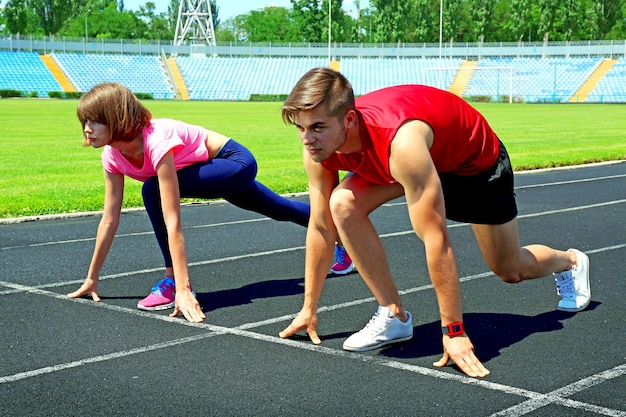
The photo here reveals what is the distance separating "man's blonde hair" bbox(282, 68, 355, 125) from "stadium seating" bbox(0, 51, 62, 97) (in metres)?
68.1

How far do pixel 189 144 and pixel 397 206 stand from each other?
5.42 m

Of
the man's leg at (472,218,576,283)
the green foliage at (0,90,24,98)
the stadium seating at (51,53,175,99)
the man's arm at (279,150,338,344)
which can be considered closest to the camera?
the man's arm at (279,150,338,344)

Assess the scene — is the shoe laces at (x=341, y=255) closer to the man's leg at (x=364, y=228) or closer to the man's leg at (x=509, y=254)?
the man's leg at (x=509, y=254)

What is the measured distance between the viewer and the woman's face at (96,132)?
5297 mm

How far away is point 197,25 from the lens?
92625mm

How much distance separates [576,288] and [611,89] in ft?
214

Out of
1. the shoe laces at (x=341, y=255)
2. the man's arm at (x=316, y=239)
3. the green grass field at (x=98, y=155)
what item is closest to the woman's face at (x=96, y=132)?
the man's arm at (x=316, y=239)

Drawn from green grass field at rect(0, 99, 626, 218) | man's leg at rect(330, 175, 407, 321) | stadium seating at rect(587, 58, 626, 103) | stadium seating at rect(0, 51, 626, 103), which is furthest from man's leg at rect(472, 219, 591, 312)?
stadium seating at rect(587, 58, 626, 103)

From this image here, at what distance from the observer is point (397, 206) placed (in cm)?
1103

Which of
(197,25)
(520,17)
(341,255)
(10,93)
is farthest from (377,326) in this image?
(520,17)

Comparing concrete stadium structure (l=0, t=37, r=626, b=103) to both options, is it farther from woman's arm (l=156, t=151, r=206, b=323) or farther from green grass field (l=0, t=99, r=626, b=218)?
woman's arm (l=156, t=151, r=206, b=323)

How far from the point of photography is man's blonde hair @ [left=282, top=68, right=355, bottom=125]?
4031mm

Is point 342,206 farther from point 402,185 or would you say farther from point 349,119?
point 349,119

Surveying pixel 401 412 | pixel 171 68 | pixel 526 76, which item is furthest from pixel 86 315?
pixel 171 68
